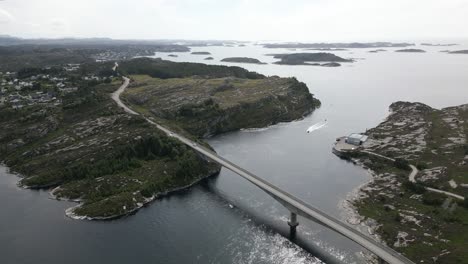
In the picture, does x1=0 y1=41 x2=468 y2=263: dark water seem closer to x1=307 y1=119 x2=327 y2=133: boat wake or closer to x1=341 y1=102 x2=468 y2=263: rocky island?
x1=341 y1=102 x2=468 y2=263: rocky island

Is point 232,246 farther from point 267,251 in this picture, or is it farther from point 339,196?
point 339,196

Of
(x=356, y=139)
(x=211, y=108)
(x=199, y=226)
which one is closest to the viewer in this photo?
(x=199, y=226)

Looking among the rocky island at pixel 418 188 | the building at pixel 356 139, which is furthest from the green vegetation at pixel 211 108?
the rocky island at pixel 418 188

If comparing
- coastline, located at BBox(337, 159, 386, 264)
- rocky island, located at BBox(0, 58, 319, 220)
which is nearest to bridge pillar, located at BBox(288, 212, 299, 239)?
coastline, located at BBox(337, 159, 386, 264)

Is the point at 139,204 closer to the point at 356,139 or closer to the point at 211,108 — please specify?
the point at 356,139

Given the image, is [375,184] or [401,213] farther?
[375,184]

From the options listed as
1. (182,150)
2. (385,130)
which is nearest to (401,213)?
(182,150)

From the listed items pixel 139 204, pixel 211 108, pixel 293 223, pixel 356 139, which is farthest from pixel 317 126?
pixel 139 204
